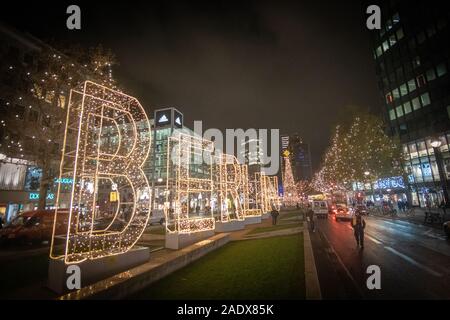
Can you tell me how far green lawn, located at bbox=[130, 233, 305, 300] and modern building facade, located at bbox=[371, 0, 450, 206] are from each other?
118ft

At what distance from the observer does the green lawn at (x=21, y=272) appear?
7.03 m

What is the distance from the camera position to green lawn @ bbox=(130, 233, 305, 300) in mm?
6211

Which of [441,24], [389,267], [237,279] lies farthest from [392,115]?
[237,279]

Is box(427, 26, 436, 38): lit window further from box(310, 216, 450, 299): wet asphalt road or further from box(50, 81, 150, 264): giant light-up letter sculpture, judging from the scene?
box(50, 81, 150, 264): giant light-up letter sculpture

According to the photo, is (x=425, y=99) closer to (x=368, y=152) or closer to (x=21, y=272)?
(x=368, y=152)

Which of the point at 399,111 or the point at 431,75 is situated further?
the point at 399,111

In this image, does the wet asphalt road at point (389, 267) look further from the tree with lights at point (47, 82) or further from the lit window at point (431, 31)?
the lit window at point (431, 31)

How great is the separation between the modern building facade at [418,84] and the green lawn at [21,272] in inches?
1707

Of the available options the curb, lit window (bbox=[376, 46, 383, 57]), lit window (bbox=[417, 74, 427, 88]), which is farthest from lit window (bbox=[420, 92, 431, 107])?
the curb

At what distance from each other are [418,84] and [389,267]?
4585 cm

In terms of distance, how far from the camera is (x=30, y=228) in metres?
14.7

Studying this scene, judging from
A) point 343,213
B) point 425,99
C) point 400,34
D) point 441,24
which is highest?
point 400,34

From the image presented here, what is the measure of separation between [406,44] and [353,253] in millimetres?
49590
